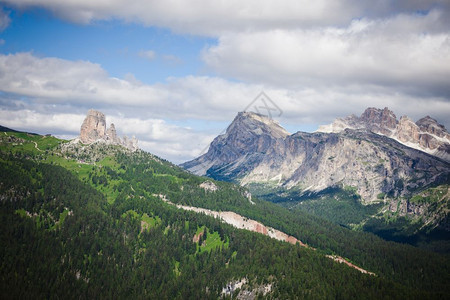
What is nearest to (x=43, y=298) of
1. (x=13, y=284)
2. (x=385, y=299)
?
(x=13, y=284)

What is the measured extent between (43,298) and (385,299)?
521 feet

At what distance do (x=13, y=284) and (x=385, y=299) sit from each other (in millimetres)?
173114

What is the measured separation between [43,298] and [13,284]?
1562cm

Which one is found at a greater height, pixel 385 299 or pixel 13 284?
pixel 385 299

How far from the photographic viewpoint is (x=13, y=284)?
655ft

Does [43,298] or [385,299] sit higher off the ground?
[385,299]

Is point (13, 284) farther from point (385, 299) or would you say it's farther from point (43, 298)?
point (385, 299)

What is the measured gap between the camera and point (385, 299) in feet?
656

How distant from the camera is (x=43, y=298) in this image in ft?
652
